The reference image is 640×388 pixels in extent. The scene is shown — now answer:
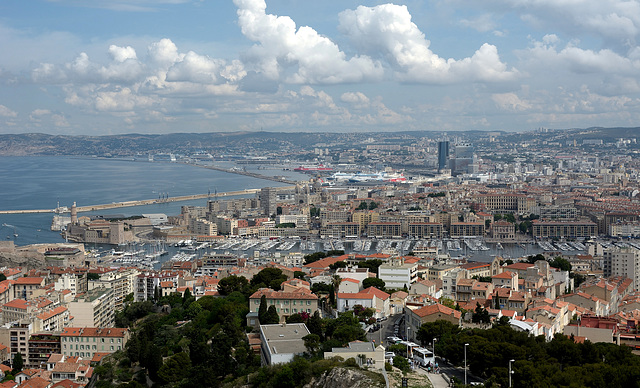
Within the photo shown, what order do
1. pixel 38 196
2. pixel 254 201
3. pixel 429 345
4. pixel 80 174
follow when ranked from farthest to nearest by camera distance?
pixel 80 174 < pixel 38 196 < pixel 254 201 < pixel 429 345

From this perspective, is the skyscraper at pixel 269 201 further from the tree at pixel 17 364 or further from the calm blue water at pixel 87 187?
the tree at pixel 17 364

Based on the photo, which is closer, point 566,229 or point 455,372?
point 455,372

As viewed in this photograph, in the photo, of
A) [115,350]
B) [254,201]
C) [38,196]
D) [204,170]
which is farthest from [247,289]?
[204,170]

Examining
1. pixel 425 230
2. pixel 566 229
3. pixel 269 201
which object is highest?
pixel 269 201

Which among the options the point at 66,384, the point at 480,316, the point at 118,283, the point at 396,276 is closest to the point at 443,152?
the point at 118,283

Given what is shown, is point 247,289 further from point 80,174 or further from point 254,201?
point 80,174

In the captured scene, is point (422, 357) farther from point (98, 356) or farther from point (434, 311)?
point (98, 356)

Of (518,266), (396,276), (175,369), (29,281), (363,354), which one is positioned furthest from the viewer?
(29,281)

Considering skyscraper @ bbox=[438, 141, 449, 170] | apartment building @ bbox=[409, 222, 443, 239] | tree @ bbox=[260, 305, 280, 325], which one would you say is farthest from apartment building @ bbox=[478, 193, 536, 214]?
skyscraper @ bbox=[438, 141, 449, 170]

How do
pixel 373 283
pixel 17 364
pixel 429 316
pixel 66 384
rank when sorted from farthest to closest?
pixel 373 283
pixel 17 364
pixel 66 384
pixel 429 316
